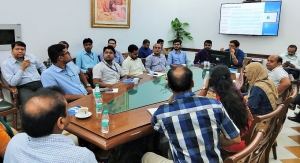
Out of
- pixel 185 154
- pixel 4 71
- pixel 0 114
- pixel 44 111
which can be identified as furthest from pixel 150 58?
pixel 44 111

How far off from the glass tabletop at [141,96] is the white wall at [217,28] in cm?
353

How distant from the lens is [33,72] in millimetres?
3566

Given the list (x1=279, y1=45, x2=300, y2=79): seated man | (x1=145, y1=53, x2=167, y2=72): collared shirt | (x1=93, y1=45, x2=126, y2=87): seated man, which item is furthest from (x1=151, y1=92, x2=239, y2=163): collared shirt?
(x1=279, y1=45, x2=300, y2=79): seated man

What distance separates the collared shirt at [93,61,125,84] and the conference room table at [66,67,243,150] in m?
0.62

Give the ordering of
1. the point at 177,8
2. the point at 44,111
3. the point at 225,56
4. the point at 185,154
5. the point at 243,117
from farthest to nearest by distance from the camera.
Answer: the point at 177,8 → the point at 225,56 → the point at 243,117 → the point at 185,154 → the point at 44,111

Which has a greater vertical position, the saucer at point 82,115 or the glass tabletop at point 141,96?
the glass tabletop at point 141,96

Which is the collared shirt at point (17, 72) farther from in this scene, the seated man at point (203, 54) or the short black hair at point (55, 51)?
the seated man at point (203, 54)

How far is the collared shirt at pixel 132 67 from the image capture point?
4.15 m

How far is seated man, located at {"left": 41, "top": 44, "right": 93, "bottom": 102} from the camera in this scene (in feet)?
8.71

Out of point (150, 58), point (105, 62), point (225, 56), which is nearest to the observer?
point (105, 62)

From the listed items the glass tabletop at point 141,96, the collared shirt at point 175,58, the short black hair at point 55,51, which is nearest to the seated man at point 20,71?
the short black hair at point 55,51

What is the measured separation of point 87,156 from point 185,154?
0.61 metres

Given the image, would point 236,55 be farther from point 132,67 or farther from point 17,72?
point 17,72

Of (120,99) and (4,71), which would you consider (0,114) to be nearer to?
(4,71)
